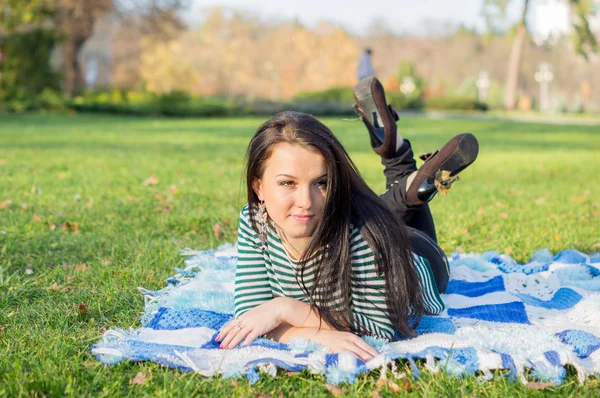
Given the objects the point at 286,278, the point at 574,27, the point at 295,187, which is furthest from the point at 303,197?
the point at 574,27

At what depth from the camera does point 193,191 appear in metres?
6.41

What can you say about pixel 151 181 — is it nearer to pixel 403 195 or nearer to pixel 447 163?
pixel 403 195

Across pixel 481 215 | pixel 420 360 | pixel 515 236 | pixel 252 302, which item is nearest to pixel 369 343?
pixel 420 360

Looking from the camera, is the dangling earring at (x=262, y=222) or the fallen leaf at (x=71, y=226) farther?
the fallen leaf at (x=71, y=226)

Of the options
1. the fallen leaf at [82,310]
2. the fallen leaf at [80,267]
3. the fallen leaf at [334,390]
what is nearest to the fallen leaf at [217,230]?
the fallen leaf at [80,267]

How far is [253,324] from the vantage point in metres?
2.48

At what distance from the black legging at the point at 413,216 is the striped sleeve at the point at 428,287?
0.27 feet

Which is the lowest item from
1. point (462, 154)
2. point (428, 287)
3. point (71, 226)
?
point (71, 226)

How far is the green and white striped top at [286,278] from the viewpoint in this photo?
2529 mm

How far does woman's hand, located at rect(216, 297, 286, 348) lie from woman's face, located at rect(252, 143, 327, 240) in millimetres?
302

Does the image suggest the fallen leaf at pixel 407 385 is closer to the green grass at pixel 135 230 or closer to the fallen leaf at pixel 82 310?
the green grass at pixel 135 230

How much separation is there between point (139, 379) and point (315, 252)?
31.2 inches

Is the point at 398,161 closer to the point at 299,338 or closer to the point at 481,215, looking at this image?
the point at 299,338

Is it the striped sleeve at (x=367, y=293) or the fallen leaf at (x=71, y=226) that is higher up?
the striped sleeve at (x=367, y=293)
